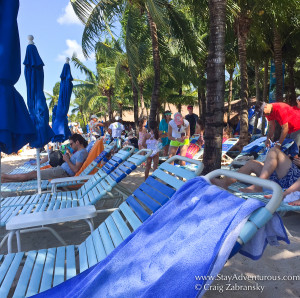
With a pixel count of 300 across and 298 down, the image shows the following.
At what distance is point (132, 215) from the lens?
88.0 inches

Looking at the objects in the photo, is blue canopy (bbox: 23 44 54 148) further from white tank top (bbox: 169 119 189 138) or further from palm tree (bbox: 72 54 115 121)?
palm tree (bbox: 72 54 115 121)

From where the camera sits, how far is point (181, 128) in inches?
272

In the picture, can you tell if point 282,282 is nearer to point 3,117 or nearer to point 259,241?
point 259,241

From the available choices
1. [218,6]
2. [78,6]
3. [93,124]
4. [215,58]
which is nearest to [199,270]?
[215,58]

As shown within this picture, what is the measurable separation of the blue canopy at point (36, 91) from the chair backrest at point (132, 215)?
2743mm

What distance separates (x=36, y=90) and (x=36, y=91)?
0.07 feet

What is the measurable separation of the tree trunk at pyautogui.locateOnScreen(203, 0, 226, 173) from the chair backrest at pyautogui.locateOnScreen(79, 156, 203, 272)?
1.75 meters

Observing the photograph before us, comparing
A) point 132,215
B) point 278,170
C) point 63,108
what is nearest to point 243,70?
point 63,108

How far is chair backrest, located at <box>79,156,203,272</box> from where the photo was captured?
2.00 metres

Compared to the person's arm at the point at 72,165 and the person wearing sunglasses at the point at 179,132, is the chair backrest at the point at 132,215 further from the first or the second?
the person wearing sunglasses at the point at 179,132

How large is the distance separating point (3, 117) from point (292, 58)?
53.3ft

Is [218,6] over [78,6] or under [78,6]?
under

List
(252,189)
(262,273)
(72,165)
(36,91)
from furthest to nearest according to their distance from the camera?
(72,165) → (36,91) → (252,189) → (262,273)

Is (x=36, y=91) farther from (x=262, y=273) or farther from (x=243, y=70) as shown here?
(x=243, y=70)
